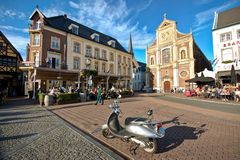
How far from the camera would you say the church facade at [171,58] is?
28641 mm

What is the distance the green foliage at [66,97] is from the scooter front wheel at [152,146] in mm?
10493

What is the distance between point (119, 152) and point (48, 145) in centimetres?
196

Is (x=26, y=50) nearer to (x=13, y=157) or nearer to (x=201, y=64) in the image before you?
(x=13, y=157)

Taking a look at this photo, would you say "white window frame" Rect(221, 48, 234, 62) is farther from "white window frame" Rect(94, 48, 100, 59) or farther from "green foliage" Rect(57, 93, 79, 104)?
"green foliage" Rect(57, 93, 79, 104)

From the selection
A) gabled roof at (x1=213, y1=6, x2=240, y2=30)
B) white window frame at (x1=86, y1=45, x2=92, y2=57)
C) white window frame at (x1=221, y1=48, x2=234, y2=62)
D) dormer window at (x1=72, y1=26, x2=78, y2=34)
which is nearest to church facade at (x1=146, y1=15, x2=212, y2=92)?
gabled roof at (x1=213, y1=6, x2=240, y2=30)

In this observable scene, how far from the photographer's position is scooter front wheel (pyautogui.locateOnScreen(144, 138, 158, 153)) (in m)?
3.38

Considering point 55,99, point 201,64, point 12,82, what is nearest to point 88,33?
point 12,82

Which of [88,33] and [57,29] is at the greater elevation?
[88,33]

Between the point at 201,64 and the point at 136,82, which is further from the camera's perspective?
the point at 136,82

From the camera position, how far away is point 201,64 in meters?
31.6

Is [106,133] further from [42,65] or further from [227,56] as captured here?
[227,56]

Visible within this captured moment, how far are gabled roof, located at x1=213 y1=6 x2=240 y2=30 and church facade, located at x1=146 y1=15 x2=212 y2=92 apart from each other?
19.0 feet

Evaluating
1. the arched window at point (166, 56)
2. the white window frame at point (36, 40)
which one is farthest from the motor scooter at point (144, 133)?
the arched window at point (166, 56)

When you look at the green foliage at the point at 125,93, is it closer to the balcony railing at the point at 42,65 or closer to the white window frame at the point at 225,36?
the balcony railing at the point at 42,65
